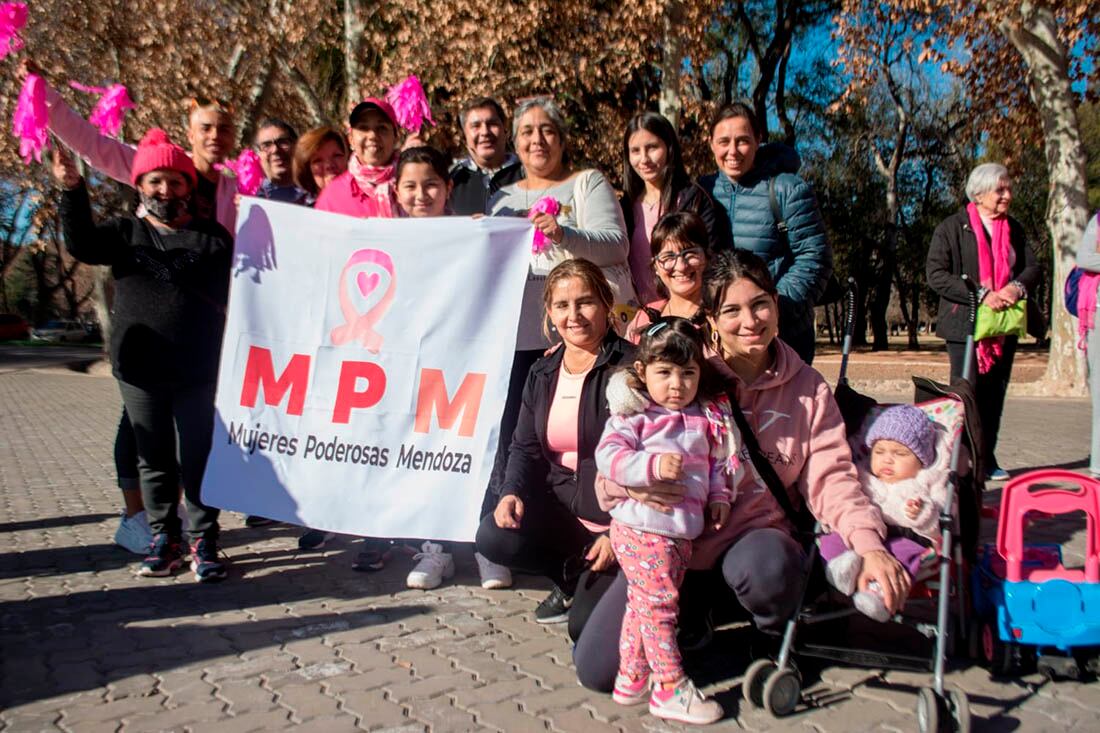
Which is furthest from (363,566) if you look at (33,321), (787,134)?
(33,321)

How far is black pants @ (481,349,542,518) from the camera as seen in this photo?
4254mm

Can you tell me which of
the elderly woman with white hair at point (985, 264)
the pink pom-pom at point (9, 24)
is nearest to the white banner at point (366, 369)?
the pink pom-pom at point (9, 24)

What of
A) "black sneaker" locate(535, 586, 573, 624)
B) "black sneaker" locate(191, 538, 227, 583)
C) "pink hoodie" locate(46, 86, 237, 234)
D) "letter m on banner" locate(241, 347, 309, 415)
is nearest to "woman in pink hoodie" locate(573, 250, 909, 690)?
"black sneaker" locate(535, 586, 573, 624)

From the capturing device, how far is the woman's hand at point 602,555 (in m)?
3.36

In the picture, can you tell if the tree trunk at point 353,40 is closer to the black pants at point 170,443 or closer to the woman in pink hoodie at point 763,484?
the black pants at point 170,443

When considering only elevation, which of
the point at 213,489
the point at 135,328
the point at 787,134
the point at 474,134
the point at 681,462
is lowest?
the point at 213,489

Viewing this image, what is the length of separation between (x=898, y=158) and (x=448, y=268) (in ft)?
94.8

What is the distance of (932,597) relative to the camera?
3.20 m

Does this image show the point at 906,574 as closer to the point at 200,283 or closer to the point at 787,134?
the point at 200,283

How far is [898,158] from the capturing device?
29.8 meters

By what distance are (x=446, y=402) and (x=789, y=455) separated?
1.62 metres

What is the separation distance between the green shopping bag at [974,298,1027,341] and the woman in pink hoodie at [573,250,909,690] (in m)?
2.76

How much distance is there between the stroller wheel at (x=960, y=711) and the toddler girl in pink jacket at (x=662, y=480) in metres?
0.70

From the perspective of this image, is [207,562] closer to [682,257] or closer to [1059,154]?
[682,257]
